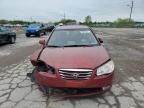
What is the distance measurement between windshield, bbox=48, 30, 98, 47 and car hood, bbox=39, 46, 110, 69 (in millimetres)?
373

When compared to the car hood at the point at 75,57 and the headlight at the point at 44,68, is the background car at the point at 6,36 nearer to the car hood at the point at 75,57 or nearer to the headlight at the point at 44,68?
the car hood at the point at 75,57

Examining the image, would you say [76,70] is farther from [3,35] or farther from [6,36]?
[6,36]

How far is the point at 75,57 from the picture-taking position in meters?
4.45

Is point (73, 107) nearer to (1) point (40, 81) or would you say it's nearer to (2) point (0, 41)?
(1) point (40, 81)

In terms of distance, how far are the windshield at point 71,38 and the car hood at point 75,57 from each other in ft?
1.22

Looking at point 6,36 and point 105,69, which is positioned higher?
point 105,69

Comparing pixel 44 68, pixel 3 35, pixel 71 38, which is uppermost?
pixel 71 38

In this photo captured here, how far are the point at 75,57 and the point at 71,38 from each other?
59.1 inches

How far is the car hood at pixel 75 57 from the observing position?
411 cm

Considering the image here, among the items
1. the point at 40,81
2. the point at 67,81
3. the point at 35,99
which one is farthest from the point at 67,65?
the point at 35,99

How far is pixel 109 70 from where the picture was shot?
4199 mm

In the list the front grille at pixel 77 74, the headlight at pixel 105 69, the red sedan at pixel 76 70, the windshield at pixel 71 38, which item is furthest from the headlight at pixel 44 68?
the windshield at pixel 71 38

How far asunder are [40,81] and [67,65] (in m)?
0.72

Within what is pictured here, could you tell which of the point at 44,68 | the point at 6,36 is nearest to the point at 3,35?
the point at 6,36
